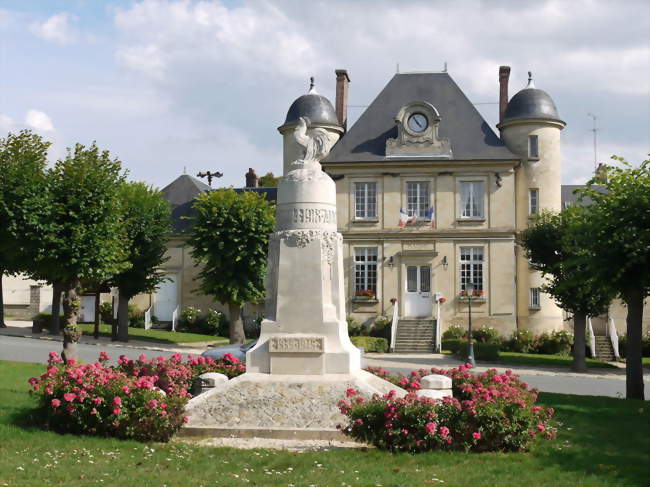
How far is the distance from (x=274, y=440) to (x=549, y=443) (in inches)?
163

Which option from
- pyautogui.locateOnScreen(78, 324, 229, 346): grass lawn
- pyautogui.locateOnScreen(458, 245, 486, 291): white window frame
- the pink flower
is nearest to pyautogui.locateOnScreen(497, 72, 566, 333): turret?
pyautogui.locateOnScreen(458, 245, 486, 291): white window frame

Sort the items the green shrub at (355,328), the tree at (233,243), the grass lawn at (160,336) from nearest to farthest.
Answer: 1. the tree at (233,243)
2. the grass lawn at (160,336)
3. the green shrub at (355,328)

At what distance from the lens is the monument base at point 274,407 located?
13.0 metres

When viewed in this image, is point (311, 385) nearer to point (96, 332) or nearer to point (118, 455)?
point (118, 455)

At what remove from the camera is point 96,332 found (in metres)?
36.3

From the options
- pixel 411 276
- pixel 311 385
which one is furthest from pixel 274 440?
pixel 411 276

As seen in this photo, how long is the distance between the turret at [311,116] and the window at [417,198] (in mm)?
5096

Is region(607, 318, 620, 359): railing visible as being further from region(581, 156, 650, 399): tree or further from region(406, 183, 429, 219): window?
region(581, 156, 650, 399): tree

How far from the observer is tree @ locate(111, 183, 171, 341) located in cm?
3719

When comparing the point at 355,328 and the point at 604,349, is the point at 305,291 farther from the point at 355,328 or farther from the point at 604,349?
the point at 604,349

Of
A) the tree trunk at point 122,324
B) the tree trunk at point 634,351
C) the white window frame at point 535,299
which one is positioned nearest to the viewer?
the tree trunk at point 634,351

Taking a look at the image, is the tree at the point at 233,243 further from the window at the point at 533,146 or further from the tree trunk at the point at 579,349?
the window at the point at 533,146

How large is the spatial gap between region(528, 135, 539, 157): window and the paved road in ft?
39.0

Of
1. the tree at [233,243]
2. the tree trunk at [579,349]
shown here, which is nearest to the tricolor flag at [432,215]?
the tree at [233,243]
